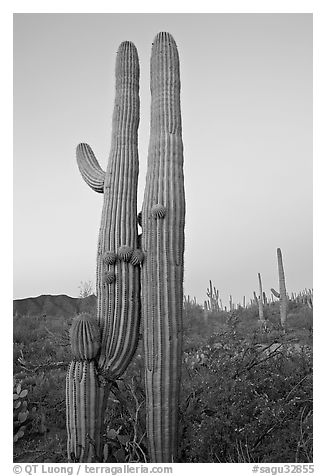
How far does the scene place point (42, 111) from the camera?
247 inches

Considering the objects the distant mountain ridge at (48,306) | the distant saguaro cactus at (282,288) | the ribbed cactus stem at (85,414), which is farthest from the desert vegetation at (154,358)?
the distant mountain ridge at (48,306)

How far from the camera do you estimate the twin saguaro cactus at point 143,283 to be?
4.43 metres

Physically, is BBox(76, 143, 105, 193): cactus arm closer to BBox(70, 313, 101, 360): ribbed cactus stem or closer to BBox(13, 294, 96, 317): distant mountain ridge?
BBox(70, 313, 101, 360): ribbed cactus stem

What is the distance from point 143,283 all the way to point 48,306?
610cm

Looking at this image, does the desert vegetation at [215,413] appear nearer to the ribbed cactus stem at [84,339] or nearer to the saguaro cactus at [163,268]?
the saguaro cactus at [163,268]

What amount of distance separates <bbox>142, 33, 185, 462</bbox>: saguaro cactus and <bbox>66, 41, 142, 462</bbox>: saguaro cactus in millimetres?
161

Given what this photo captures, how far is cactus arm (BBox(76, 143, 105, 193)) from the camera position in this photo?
206 inches

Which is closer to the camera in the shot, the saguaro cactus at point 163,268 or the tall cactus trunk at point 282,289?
the saguaro cactus at point 163,268

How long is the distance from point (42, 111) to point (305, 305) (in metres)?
7.43

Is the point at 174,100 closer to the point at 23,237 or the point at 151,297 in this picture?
the point at 151,297

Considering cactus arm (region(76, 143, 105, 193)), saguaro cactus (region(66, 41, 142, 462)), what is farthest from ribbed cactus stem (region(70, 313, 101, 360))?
cactus arm (region(76, 143, 105, 193))

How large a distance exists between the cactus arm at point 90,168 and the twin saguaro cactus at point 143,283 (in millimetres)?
61

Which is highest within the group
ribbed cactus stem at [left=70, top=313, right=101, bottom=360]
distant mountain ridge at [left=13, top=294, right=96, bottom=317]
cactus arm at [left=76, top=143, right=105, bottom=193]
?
cactus arm at [left=76, top=143, right=105, bottom=193]
